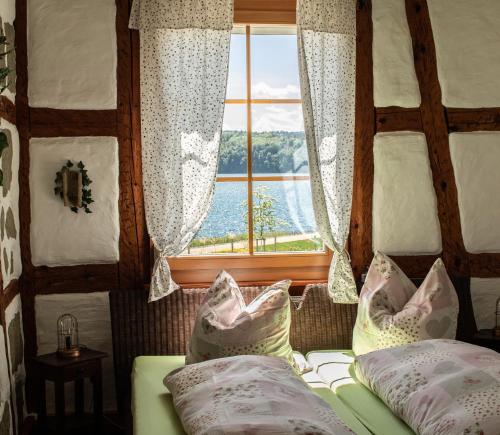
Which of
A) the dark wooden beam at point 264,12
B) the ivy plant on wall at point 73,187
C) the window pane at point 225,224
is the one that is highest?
the dark wooden beam at point 264,12

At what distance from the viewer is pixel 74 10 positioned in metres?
4.03

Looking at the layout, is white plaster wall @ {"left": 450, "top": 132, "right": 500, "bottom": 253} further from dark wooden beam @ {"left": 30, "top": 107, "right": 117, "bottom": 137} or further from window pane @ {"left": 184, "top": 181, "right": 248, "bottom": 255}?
dark wooden beam @ {"left": 30, "top": 107, "right": 117, "bottom": 137}

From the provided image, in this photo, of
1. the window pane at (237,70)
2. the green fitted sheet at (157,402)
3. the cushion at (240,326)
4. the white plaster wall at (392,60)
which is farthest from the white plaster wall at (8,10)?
the white plaster wall at (392,60)

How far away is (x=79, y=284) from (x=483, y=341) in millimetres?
2409

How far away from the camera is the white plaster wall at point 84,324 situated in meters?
4.03

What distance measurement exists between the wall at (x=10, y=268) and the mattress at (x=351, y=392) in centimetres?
159

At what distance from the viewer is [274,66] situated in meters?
4.27

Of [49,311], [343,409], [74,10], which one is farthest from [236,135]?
[343,409]

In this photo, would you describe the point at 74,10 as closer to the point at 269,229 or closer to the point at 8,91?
the point at 8,91

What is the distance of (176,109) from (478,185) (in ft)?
6.43

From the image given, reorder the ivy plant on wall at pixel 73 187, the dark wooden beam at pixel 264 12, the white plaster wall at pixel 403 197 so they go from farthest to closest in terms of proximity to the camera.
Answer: the white plaster wall at pixel 403 197 < the dark wooden beam at pixel 264 12 < the ivy plant on wall at pixel 73 187

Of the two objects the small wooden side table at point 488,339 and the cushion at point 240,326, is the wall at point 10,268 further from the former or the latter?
the small wooden side table at point 488,339

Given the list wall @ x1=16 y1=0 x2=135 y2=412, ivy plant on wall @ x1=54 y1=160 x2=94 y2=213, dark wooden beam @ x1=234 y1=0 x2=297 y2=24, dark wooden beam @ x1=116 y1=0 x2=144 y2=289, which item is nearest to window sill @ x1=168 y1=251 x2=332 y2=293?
dark wooden beam @ x1=116 y1=0 x2=144 y2=289

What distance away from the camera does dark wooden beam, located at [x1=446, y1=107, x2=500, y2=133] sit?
4.31m
